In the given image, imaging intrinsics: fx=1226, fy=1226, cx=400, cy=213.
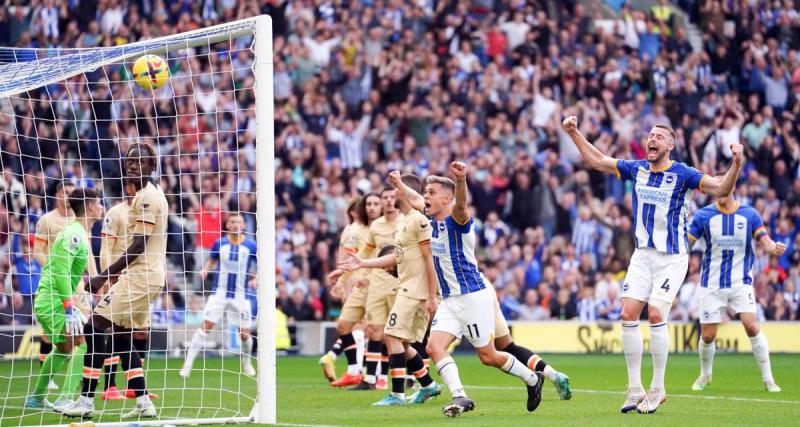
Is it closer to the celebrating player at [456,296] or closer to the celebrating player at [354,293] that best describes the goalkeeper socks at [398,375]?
the celebrating player at [456,296]

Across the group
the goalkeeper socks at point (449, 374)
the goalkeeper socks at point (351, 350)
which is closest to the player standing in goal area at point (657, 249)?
the goalkeeper socks at point (449, 374)

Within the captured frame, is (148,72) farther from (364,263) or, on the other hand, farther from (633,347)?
(633,347)

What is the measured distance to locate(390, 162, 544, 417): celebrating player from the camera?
35.6 feet

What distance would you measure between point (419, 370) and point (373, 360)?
6.83ft

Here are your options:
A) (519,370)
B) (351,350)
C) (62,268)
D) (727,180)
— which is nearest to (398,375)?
(519,370)

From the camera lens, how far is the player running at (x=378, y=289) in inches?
577

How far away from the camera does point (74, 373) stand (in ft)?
37.9

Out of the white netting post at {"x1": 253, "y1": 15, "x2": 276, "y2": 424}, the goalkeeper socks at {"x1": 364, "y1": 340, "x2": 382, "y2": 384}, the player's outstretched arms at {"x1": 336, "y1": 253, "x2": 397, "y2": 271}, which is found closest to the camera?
the white netting post at {"x1": 253, "y1": 15, "x2": 276, "y2": 424}

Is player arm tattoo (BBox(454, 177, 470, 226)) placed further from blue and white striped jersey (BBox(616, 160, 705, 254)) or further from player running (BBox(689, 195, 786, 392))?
player running (BBox(689, 195, 786, 392))

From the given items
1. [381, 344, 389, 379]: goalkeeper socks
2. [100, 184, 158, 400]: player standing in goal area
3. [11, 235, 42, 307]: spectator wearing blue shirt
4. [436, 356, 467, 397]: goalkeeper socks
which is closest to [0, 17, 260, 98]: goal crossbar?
[100, 184, 158, 400]: player standing in goal area

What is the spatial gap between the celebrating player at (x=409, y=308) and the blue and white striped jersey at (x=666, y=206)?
7.53ft

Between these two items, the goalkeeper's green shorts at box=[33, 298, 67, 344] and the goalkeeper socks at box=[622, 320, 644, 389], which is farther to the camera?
the goalkeeper's green shorts at box=[33, 298, 67, 344]

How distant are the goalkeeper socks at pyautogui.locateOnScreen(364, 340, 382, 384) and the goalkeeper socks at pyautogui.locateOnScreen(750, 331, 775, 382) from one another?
4.45 metres

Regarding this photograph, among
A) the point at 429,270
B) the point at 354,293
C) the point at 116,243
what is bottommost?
the point at 354,293
